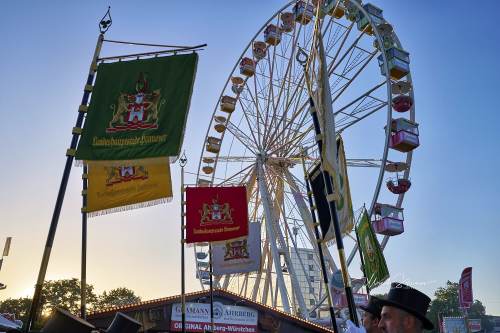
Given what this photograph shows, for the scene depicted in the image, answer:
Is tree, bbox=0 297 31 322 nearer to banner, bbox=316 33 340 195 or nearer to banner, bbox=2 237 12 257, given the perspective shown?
banner, bbox=2 237 12 257

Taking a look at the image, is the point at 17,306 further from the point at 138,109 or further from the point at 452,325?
the point at 138,109

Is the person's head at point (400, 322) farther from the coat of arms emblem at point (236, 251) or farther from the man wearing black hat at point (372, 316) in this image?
the coat of arms emblem at point (236, 251)

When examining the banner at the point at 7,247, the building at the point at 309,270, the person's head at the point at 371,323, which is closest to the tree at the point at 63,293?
the building at the point at 309,270

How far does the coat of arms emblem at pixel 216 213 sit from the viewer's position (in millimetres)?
13703

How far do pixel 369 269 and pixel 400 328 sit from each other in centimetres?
938

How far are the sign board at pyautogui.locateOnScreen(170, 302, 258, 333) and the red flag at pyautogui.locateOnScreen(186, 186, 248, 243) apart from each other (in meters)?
5.19

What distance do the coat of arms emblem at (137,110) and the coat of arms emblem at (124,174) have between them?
28.8 inches

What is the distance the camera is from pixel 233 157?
93.4 ft

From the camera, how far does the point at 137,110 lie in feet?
22.2

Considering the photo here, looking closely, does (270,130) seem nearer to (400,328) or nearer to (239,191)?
(239,191)

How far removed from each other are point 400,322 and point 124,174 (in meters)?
4.78

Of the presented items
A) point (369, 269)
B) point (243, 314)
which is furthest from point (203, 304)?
point (369, 269)

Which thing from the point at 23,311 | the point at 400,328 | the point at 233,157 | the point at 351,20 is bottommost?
the point at 23,311

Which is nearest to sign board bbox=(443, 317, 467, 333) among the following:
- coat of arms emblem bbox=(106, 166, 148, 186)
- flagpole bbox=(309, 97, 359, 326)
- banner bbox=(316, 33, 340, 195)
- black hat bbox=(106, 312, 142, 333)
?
flagpole bbox=(309, 97, 359, 326)
